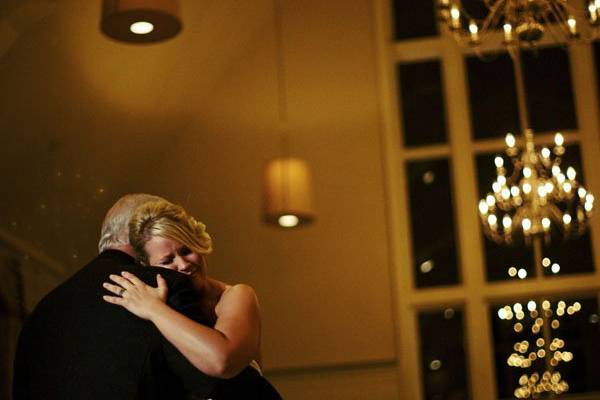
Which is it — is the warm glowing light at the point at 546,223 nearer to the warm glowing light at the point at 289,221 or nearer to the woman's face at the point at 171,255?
the warm glowing light at the point at 289,221

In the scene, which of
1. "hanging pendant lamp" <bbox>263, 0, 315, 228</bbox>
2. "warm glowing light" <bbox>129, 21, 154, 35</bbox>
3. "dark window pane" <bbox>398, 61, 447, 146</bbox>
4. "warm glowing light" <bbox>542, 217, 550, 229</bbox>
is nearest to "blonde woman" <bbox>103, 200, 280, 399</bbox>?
"warm glowing light" <bbox>129, 21, 154, 35</bbox>

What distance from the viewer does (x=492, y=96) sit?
8.98 meters

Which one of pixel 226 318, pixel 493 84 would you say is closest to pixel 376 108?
pixel 493 84

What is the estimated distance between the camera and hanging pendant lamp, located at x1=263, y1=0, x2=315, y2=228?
8.59 meters

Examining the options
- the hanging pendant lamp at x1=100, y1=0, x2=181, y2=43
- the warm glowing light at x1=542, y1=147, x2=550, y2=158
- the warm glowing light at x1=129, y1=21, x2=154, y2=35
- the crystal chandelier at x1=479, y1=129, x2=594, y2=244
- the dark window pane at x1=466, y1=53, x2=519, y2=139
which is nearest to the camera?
the hanging pendant lamp at x1=100, y1=0, x2=181, y2=43

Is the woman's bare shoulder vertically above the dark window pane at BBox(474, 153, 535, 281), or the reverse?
the dark window pane at BBox(474, 153, 535, 281)

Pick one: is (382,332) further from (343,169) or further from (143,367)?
(143,367)

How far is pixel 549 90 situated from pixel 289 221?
2.41m

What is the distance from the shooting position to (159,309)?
2.83 m

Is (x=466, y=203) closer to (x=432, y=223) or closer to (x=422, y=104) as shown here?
(x=432, y=223)

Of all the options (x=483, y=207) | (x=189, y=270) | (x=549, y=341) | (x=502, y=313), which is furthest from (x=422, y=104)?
(x=189, y=270)

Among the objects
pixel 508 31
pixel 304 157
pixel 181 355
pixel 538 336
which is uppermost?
pixel 508 31

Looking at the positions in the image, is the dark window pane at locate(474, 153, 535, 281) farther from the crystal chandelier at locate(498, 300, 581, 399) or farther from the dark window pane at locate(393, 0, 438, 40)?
the dark window pane at locate(393, 0, 438, 40)

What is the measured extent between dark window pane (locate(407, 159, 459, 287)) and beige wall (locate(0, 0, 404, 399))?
27cm
